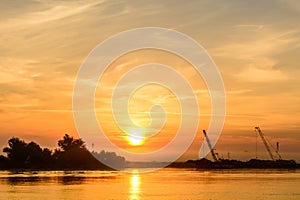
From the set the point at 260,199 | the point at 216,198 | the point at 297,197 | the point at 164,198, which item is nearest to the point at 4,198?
the point at 164,198

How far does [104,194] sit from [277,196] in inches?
1224

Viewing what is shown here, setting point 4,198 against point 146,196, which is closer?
point 4,198

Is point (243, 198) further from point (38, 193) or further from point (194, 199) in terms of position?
point (38, 193)

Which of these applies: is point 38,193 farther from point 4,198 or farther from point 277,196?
point 277,196

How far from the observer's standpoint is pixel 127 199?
299 feet

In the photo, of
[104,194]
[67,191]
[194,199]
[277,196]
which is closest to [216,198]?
[194,199]

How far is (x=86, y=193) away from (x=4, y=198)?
17.3 metres

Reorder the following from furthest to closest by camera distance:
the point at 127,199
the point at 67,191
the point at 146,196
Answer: the point at 67,191 → the point at 146,196 → the point at 127,199

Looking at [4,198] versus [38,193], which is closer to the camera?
[4,198]

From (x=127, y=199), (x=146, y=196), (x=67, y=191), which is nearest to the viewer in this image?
(x=127, y=199)

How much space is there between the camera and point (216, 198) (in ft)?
308

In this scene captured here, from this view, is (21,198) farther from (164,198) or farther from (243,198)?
(243,198)

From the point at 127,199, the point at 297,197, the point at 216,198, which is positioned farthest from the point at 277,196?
the point at 127,199

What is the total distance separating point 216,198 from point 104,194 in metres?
20.7
